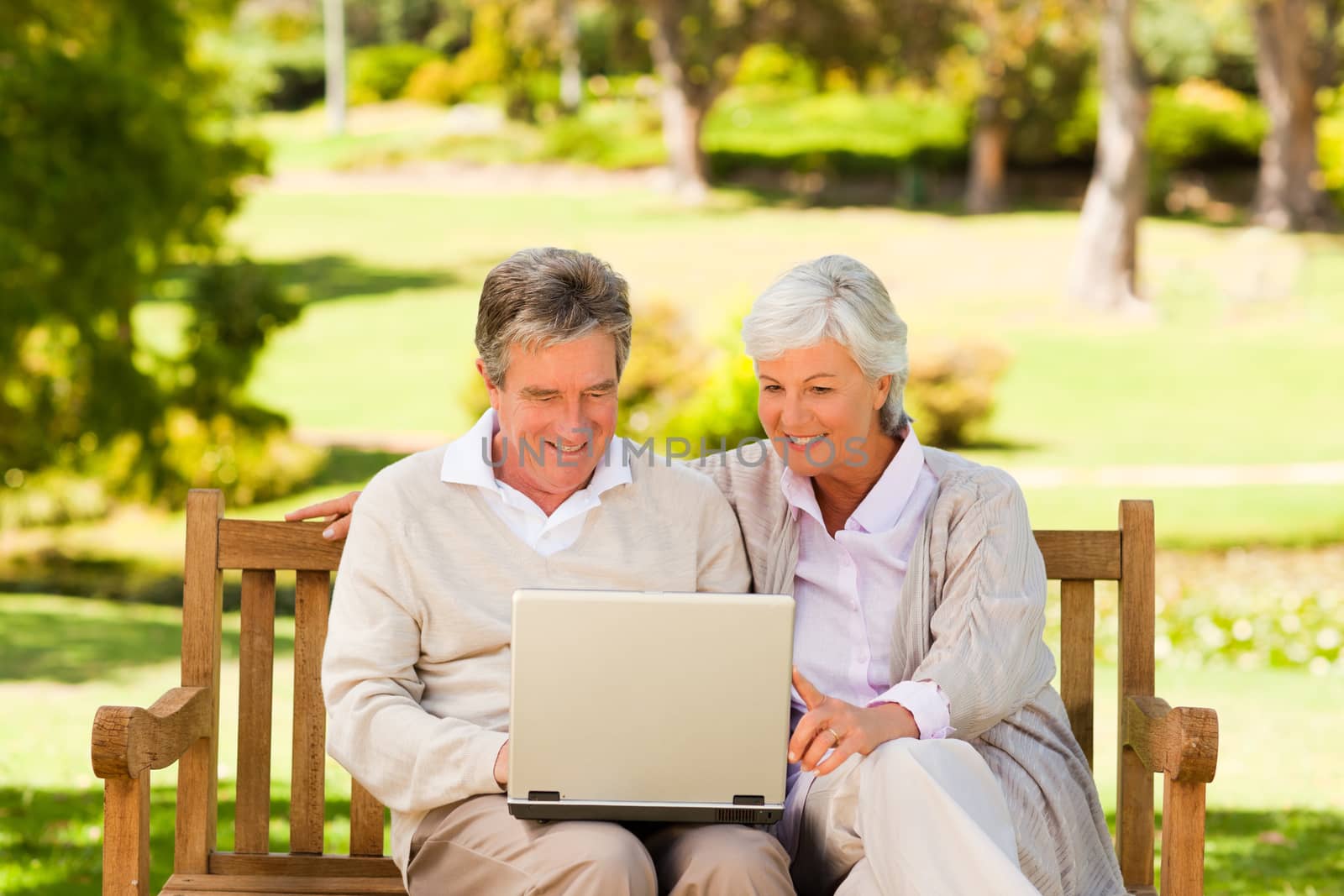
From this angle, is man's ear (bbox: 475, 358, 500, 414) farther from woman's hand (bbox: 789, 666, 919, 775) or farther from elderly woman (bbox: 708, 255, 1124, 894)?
woman's hand (bbox: 789, 666, 919, 775)

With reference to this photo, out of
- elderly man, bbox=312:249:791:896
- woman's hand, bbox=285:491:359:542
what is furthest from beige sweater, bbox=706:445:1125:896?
woman's hand, bbox=285:491:359:542

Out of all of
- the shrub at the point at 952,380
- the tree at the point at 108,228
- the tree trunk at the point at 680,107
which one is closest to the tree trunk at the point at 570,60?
the tree trunk at the point at 680,107

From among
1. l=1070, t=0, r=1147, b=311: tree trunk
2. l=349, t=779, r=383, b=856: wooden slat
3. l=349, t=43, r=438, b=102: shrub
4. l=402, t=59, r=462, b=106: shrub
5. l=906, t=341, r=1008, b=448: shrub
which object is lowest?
l=349, t=779, r=383, b=856: wooden slat

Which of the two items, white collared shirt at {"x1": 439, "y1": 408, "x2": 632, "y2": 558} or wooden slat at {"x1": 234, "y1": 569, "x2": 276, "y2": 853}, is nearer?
white collared shirt at {"x1": 439, "y1": 408, "x2": 632, "y2": 558}

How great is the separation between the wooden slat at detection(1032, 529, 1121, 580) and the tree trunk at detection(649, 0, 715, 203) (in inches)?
1035

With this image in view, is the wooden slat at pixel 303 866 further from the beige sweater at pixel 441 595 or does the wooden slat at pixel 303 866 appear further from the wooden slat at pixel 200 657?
the beige sweater at pixel 441 595

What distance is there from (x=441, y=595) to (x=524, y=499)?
0.80ft

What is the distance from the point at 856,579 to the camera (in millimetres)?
3084

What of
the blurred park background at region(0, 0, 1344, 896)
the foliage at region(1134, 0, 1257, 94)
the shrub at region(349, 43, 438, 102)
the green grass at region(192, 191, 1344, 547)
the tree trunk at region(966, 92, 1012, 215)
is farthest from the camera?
the shrub at region(349, 43, 438, 102)

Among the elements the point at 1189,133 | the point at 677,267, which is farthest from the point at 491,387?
the point at 1189,133

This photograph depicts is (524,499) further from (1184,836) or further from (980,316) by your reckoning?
(980,316)

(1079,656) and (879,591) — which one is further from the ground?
(879,591)

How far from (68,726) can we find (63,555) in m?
7.36

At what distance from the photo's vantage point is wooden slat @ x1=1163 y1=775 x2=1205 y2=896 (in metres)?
2.79
